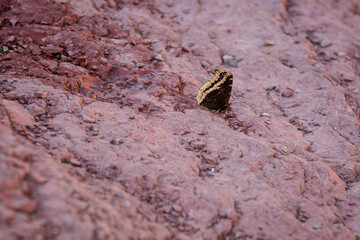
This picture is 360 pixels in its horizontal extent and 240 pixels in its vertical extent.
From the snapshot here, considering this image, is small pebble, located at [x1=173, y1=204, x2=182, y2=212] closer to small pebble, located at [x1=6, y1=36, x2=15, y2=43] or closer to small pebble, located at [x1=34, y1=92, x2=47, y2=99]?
small pebble, located at [x1=34, y1=92, x2=47, y2=99]

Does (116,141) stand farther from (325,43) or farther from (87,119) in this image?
(325,43)

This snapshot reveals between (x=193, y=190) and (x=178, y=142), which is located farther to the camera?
(x=178, y=142)

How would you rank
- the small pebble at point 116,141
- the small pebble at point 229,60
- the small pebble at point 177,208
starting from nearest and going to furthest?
the small pebble at point 177,208 → the small pebble at point 116,141 → the small pebble at point 229,60

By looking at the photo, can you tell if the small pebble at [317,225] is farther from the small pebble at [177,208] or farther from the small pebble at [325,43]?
the small pebble at [325,43]

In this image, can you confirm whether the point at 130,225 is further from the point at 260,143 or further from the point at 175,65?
the point at 175,65

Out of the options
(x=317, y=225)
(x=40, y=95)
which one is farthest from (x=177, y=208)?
(x=40, y=95)

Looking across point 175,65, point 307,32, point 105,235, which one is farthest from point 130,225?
point 307,32

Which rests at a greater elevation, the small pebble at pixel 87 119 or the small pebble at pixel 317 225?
the small pebble at pixel 87 119

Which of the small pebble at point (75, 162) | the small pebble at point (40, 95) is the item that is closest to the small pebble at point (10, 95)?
the small pebble at point (40, 95)
